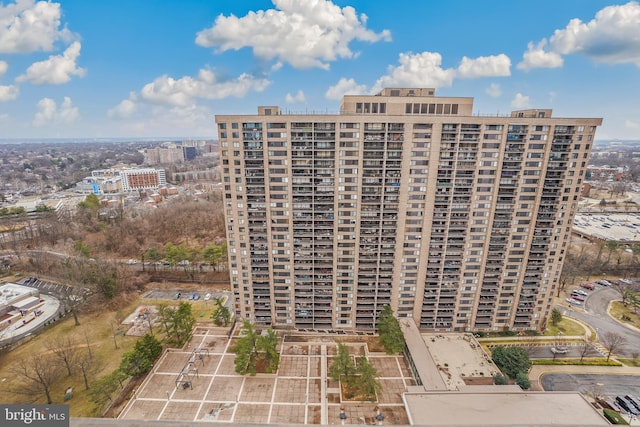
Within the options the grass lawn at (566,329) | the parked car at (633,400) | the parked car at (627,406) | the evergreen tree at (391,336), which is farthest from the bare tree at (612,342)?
the evergreen tree at (391,336)

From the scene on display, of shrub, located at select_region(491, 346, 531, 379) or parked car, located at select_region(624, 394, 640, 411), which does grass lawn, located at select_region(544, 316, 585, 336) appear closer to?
parked car, located at select_region(624, 394, 640, 411)

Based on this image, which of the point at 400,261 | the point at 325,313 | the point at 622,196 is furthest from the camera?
the point at 622,196

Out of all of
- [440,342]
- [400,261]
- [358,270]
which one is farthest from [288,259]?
[440,342]

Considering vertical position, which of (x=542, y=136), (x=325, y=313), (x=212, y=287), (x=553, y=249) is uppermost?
(x=542, y=136)

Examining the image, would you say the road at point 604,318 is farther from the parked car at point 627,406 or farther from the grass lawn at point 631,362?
the parked car at point 627,406

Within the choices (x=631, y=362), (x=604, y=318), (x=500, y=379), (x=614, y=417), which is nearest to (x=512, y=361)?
(x=500, y=379)

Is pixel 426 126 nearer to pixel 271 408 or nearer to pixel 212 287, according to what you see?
pixel 271 408

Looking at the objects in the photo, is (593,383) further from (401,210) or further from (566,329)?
(401,210)
